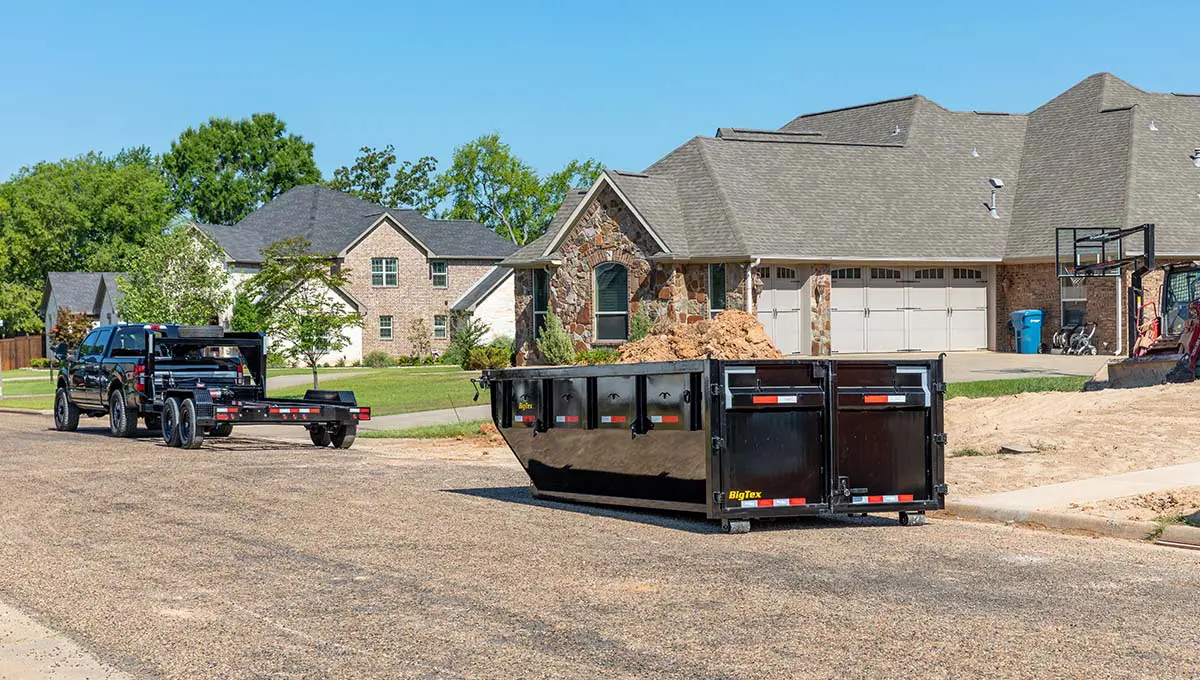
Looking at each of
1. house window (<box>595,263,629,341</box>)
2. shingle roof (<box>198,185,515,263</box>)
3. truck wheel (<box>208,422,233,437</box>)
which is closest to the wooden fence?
shingle roof (<box>198,185,515,263</box>)

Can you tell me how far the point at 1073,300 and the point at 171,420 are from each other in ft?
89.0

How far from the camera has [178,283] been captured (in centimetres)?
5794

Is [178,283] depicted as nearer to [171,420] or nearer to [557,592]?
[171,420]

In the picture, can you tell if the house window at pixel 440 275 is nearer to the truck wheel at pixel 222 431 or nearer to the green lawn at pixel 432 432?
the truck wheel at pixel 222 431

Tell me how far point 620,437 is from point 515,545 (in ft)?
7.81

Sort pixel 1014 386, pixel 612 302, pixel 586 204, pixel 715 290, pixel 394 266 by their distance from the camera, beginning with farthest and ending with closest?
1. pixel 394 266
2. pixel 586 204
3. pixel 612 302
4. pixel 715 290
5. pixel 1014 386

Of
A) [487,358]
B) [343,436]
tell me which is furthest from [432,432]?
[487,358]

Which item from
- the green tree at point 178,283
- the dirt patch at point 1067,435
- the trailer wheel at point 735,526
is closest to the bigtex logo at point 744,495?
the trailer wheel at point 735,526

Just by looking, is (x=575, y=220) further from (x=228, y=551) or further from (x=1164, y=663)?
(x=1164, y=663)

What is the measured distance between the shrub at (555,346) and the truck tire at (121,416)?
14.3 m

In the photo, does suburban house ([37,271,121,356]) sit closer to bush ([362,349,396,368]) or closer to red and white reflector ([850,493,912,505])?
bush ([362,349,396,368])

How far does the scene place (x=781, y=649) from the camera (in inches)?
306

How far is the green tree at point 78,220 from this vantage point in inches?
3696

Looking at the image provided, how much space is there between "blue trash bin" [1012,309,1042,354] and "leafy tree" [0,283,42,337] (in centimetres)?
6359
